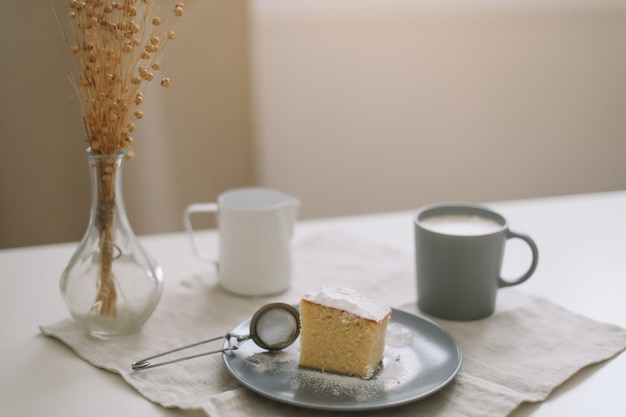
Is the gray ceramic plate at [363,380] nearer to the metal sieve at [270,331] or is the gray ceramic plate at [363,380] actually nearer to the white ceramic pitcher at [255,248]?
the metal sieve at [270,331]

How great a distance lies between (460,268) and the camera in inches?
39.4

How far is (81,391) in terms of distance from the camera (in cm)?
84

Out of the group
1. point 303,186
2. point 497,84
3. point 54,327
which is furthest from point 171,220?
point 54,327

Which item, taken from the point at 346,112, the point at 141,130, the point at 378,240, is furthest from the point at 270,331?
the point at 346,112

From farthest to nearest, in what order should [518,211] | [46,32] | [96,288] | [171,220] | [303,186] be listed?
[303,186] → [171,220] → [46,32] → [518,211] → [96,288]

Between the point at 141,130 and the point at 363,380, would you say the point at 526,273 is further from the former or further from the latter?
the point at 141,130

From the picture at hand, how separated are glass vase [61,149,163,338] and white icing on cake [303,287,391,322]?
25 cm

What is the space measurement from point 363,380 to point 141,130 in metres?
1.52

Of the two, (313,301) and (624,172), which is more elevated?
(313,301)

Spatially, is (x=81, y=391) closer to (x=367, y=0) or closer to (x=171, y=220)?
(x=171, y=220)

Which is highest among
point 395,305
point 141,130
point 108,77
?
point 108,77

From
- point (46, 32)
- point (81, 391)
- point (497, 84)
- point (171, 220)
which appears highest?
point (46, 32)

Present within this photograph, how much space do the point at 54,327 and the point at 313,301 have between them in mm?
376

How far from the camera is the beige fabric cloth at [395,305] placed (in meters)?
0.80
